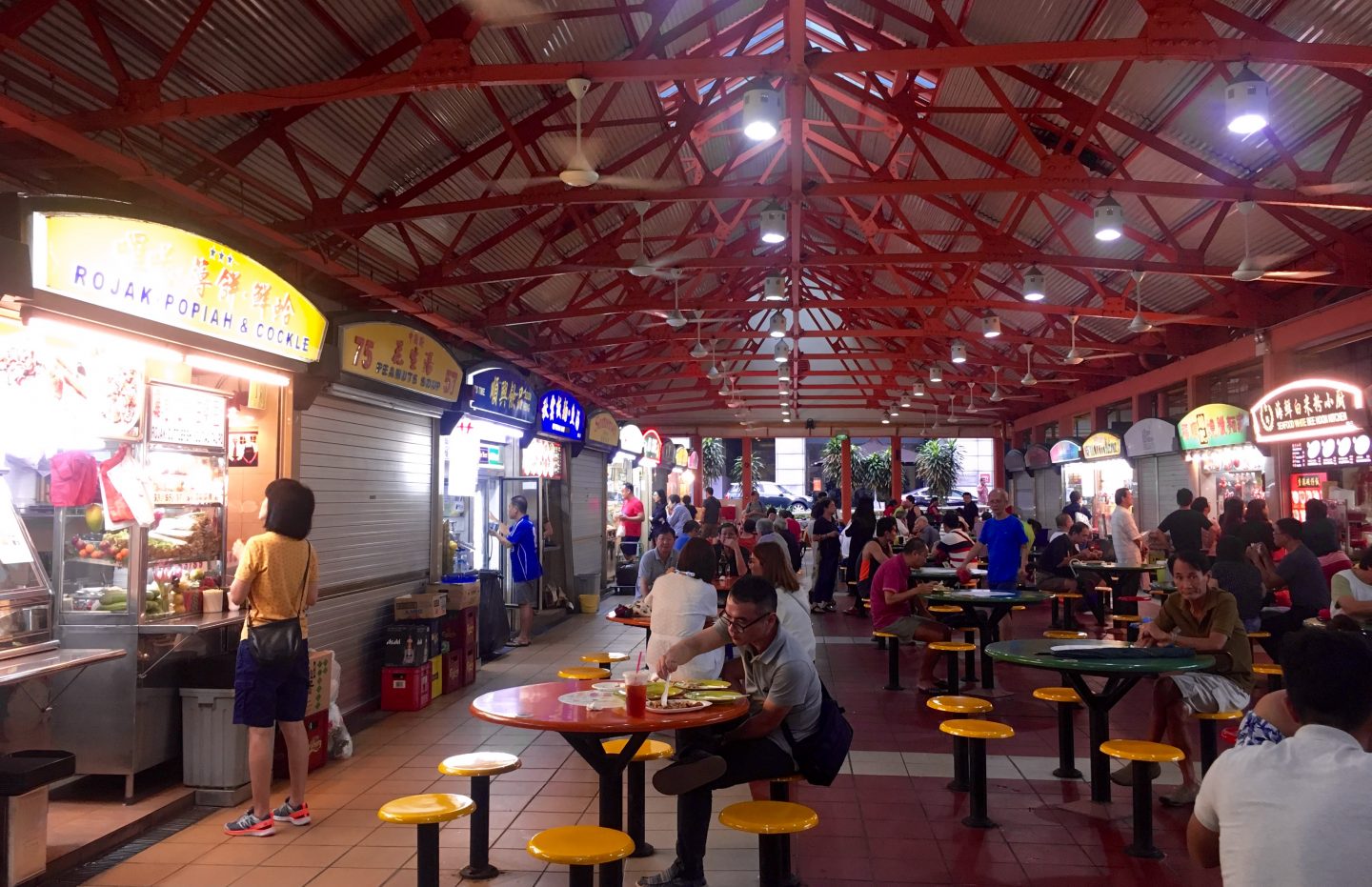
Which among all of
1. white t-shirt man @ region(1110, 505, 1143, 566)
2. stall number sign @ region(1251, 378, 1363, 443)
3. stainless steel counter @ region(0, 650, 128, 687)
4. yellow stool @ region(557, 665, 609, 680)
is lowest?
yellow stool @ region(557, 665, 609, 680)

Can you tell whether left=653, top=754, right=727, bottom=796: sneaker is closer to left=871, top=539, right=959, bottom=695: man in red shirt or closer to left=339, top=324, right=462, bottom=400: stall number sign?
left=339, top=324, right=462, bottom=400: stall number sign

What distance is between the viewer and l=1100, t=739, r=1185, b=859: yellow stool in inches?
163

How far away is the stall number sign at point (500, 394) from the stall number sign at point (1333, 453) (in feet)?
29.0

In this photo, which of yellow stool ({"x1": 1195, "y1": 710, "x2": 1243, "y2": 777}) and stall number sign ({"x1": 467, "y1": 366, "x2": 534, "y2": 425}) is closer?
yellow stool ({"x1": 1195, "y1": 710, "x2": 1243, "y2": 777})

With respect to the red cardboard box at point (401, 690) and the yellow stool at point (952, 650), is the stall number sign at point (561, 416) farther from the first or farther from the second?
the yellow stool at point (952, 650)

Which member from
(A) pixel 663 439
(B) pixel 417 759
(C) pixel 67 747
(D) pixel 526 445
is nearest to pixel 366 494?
(B) pixel 417 759

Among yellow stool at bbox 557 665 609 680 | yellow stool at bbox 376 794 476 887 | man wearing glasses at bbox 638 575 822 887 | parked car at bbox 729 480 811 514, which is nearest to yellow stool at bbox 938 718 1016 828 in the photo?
man wearing glasses at bbox 638 575 822 887

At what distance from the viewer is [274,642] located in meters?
4.82

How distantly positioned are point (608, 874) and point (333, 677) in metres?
3.55

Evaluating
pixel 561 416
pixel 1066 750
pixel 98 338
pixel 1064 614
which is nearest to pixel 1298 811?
pixel 1066 750

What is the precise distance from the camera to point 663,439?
882 inches

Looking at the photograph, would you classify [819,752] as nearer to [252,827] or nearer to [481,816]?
[481,816]

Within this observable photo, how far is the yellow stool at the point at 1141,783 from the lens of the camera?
415 cm

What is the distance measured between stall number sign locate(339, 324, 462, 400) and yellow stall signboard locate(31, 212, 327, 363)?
2.48 ft
